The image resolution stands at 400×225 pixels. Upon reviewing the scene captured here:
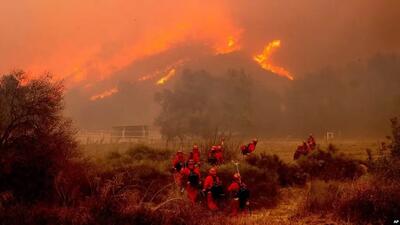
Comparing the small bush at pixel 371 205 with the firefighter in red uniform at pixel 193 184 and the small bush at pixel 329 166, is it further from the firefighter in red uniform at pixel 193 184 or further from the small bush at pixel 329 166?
the small bush at pixel 329 166

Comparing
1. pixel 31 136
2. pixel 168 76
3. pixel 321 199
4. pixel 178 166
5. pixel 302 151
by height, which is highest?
pixel 168 76

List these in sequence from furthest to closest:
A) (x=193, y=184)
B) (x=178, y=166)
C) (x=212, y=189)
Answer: (x=178, y=166), (x=193, y=184), (x=212, y=189)

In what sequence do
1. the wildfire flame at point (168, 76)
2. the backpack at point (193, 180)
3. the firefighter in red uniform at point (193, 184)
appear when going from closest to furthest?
the firefighter in red uniform at point (193, 184), the backpack at point (193, 180), the wildfire flame at point (168, 76)

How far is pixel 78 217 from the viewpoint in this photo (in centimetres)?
1528

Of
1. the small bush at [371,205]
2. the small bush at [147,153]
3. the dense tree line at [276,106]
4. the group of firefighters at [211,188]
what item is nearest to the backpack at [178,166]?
the group of firefighters at [211,188]

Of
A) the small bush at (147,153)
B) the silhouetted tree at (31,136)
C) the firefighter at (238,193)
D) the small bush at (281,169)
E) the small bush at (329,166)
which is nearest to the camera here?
the firefighter at (238,193)

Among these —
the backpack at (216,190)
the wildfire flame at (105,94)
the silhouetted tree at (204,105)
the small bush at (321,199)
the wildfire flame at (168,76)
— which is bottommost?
the small bush at (321,199)

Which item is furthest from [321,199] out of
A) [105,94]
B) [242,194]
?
[105,94]

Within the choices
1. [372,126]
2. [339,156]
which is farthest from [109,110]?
[339,156]

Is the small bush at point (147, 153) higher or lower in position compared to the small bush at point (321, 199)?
higher

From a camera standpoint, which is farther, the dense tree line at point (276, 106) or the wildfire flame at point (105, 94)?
the wildfire flame at point (105, 94)

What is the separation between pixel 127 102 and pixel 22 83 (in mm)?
106116

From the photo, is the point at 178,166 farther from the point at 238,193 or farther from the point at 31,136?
the point at 31,136

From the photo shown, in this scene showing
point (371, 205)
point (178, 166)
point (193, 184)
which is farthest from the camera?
point (178, 166)
